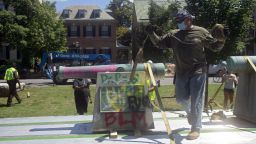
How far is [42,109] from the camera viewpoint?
18266 millimetres

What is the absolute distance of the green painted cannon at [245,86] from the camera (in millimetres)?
7184

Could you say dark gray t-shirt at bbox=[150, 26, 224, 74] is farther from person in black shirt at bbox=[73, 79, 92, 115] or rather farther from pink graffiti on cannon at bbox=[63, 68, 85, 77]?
person in black shirt at bbox=[73, 79, 92, 115]

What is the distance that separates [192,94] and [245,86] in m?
1.65

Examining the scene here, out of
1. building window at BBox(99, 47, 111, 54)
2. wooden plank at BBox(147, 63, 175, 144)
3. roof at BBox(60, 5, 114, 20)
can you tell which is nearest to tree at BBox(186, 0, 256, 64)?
wooden plank at BBox(147, 63, 175, 144)

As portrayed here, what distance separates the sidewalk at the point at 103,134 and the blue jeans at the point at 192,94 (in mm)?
248

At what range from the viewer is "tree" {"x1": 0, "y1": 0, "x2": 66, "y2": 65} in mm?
42188

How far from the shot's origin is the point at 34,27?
43906 mm

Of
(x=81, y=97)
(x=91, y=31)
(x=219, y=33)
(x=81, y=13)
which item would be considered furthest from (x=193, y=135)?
(x=81, y=13)

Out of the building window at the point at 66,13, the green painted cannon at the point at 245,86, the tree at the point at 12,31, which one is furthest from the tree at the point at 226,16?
the building window at the point at 66,13

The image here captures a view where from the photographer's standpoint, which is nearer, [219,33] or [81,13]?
[219,33]

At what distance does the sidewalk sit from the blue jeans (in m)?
0.25

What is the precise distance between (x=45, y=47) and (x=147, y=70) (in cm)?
4067

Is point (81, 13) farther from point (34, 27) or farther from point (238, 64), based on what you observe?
point (238, 64)

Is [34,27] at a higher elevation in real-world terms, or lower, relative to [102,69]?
higher
